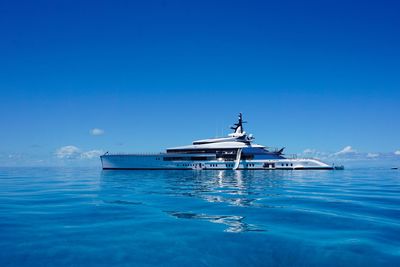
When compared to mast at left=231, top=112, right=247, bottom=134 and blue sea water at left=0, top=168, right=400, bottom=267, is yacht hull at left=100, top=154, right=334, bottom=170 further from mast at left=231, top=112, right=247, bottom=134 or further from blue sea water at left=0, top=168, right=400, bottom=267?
blue sea water at left=0, top=168, right=400, bottom=267

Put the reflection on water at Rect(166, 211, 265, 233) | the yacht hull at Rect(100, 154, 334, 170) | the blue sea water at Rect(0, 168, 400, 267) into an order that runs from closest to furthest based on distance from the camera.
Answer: the blue sea water at Rect(0, 168, 400, 267)
the reflection on water at Rect(166, 211, 265, 233)
the yacht hull at Rect(100, 154, 334, 170)

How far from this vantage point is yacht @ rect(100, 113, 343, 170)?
81.3 metres

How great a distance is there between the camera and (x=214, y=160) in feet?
271

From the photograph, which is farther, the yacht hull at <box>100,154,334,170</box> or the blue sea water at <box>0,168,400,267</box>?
the yacht hull at <box>100,154,334,170</box>

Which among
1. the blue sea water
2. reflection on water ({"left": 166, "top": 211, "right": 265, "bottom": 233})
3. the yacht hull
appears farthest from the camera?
the yacht hull

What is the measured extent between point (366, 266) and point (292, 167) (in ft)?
245

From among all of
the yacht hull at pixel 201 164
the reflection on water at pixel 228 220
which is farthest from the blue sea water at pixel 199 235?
the yacht hull at pixel 201 164

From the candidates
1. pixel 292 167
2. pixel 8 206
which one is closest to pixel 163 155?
pixel 292 167

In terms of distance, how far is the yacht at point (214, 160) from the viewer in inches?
3201

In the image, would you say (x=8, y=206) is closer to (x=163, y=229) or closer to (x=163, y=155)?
(x=163, y=229)

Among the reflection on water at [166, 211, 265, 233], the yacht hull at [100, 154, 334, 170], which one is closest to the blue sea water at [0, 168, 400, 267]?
the reflection on water at [166, 211, 265, 233]

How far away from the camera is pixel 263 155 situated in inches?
3285

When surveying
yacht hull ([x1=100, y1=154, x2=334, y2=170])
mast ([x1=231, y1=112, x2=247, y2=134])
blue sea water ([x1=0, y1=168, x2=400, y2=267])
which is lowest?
blue sea water ([x1=0, y1=168, x2=400, y2=267])

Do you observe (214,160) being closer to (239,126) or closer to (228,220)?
(239,126)
